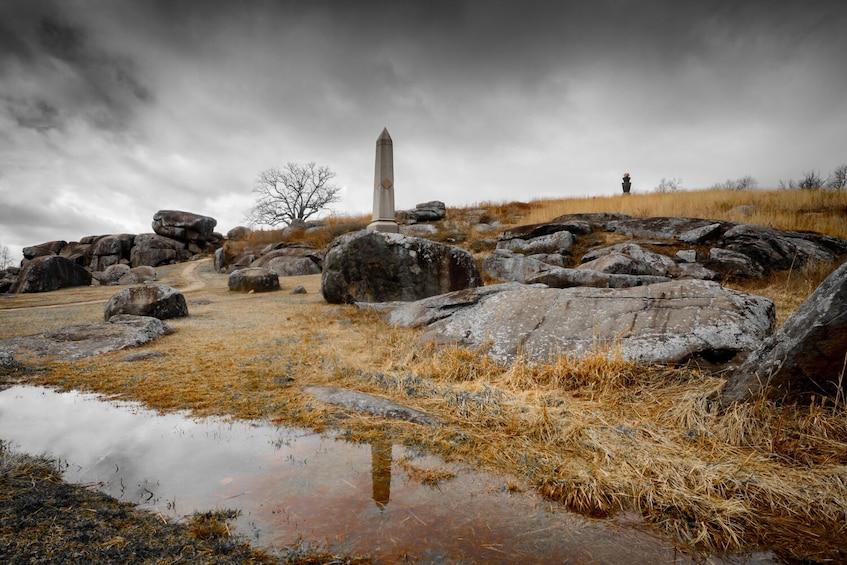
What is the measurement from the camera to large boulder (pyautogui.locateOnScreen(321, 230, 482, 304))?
29.5ft

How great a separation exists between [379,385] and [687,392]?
261 centimetres

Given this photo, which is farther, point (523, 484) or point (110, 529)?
point (523, 484)

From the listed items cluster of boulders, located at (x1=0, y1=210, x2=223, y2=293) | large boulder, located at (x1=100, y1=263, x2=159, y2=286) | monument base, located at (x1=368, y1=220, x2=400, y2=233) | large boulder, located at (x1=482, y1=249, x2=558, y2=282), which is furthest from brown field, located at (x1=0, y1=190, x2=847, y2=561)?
cluster of boulders, located at (x1=0, y1=210, x2=223, y2=293)

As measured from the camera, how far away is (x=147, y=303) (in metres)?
7.65

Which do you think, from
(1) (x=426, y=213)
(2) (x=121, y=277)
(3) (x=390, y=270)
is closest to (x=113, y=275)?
(2) (x=121, y=277)

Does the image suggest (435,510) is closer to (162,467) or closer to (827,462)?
(162,467)

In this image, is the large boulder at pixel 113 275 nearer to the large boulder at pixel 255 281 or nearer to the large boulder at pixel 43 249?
the large boulder at pixel 255 281

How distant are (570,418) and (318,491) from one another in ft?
6.06

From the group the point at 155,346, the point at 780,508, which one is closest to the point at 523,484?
the point at 780,508

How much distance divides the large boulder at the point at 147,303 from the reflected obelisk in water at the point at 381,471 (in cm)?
676

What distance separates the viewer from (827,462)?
2291mm

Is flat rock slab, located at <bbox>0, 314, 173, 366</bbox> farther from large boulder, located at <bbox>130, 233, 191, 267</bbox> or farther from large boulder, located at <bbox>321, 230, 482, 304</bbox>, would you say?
large boulder, located at <bbox>130, 233, 191, 267</bbox>

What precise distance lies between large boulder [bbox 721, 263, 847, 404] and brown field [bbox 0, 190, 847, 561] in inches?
4.4

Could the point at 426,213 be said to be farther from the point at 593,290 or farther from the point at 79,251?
the point at 79,251
